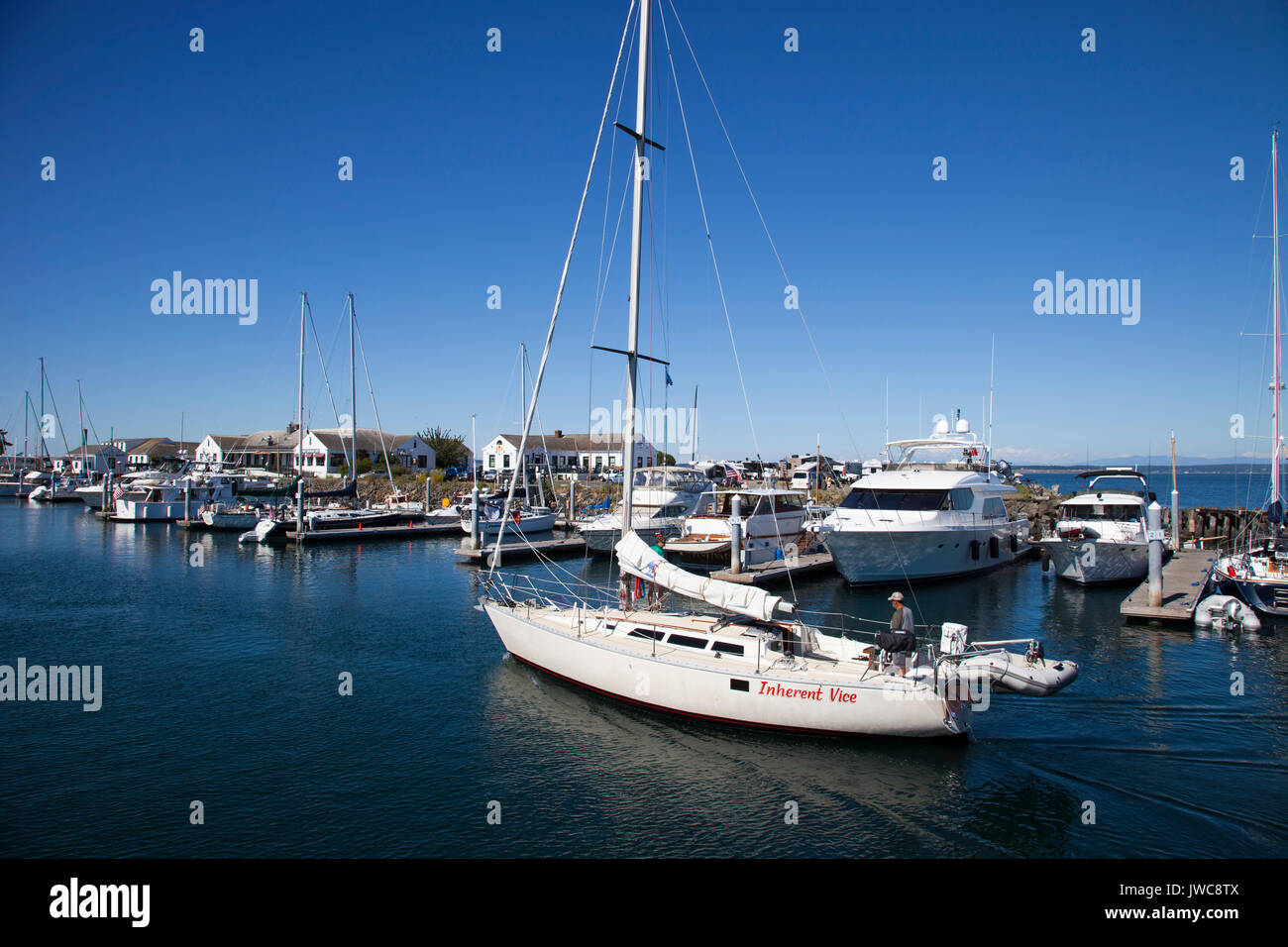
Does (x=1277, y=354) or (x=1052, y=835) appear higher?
(x=1277, y=354)

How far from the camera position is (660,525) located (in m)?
44.1

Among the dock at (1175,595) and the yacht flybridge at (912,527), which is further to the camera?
the yacht flybridge at (912,527)

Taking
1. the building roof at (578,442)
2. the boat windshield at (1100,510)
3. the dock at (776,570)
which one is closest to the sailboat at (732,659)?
the dock at (776,570)

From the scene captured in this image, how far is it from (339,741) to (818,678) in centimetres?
1025

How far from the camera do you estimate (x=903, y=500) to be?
33094 mm

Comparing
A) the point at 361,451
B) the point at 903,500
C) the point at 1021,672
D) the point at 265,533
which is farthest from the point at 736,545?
the point at 361,451

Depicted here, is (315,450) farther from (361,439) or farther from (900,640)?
(900,640)

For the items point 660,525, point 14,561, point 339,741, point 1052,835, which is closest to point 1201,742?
point 1052,835

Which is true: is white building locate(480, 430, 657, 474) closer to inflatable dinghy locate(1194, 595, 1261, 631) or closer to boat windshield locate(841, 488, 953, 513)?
→ boat windshield locate(841, 488, 953, 513)

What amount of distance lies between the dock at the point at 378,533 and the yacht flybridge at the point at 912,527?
35.1 meters

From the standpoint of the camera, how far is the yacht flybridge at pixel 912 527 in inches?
1252

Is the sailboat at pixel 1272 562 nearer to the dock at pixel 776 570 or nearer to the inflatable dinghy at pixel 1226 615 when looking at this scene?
the inflatable dinghy at pixel 1226 615

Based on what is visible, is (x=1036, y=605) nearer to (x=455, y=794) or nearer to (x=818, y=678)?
(x=818, y=678)

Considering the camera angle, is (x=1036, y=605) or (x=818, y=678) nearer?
(x=818, y=678)
